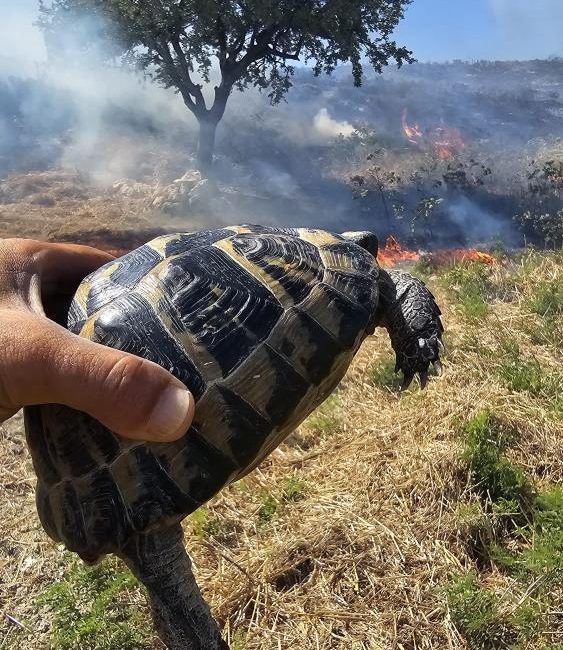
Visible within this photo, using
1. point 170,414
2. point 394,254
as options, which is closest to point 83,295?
point 170,414

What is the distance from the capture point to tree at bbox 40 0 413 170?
20547 mm

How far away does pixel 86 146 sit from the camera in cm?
2862

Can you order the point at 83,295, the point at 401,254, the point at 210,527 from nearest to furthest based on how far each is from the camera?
the point at 83,295 → the point at 210,527 → the point at 401,254

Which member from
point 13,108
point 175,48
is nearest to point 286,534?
point 175,48

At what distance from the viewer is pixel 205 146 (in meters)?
24.8

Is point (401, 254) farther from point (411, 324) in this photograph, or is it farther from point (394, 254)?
point (411, 324)

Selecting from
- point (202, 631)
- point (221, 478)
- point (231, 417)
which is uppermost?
point (231, 417)

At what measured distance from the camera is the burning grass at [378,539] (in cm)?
312

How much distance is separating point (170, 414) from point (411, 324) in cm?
196

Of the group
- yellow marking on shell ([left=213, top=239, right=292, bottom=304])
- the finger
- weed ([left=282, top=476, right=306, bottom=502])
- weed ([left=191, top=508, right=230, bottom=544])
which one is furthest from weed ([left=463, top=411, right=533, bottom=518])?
the finger

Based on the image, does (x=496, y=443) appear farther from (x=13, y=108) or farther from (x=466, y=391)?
(x=13, y=108)

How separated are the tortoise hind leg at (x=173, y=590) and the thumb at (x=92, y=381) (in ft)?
2.46

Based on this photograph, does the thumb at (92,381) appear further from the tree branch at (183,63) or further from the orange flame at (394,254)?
the tree branch at (183,63)

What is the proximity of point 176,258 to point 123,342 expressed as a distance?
0.54 m
